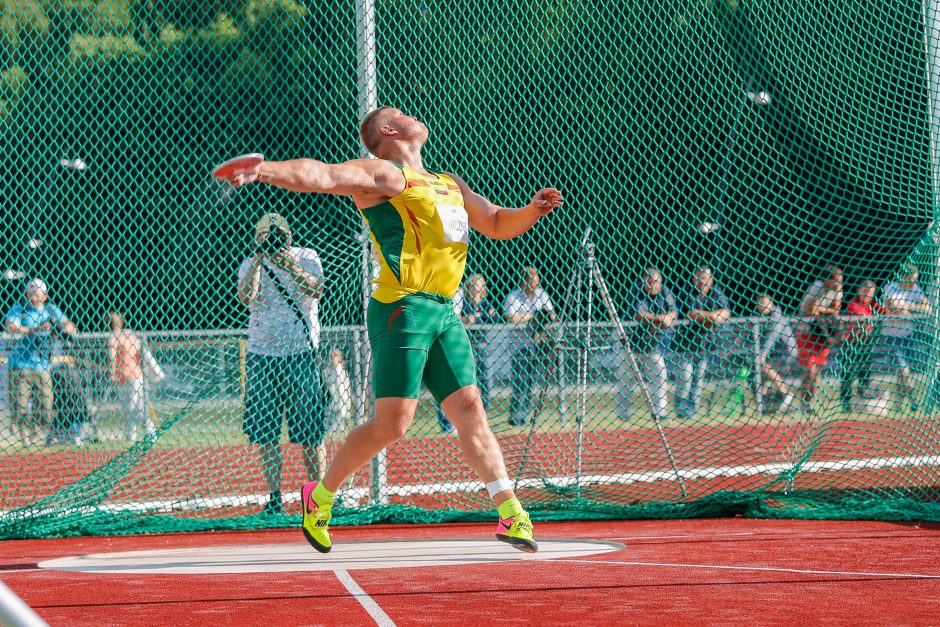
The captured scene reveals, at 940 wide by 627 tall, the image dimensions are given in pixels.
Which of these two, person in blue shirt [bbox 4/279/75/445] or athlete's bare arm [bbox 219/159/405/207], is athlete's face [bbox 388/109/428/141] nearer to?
athlete's bare arm [bbox 219/159/405/207]

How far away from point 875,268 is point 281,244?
15.0ft

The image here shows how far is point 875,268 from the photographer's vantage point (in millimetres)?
8953

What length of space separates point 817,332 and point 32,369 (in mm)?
7409

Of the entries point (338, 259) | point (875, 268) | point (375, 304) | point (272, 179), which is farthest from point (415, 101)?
point (272, 179)

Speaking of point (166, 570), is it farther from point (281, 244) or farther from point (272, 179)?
point (281, 244)

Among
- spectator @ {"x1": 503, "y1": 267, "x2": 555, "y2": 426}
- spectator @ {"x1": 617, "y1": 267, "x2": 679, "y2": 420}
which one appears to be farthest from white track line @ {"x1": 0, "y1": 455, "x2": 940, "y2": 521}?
spectator @ {"x1": 617, "y1": 267, "x2": 679, "y2": 420}

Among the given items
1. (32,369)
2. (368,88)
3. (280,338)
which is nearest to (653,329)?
(368,88)

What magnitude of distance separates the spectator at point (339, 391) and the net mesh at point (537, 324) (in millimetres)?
28

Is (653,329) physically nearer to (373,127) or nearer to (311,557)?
(311,557)

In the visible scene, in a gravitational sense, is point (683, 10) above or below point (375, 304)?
above

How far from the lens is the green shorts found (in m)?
5.26

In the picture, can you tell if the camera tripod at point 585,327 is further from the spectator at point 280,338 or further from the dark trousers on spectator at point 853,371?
the spectator at point 280,338

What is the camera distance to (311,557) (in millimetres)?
6305

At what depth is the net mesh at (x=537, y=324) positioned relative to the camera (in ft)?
27.7
